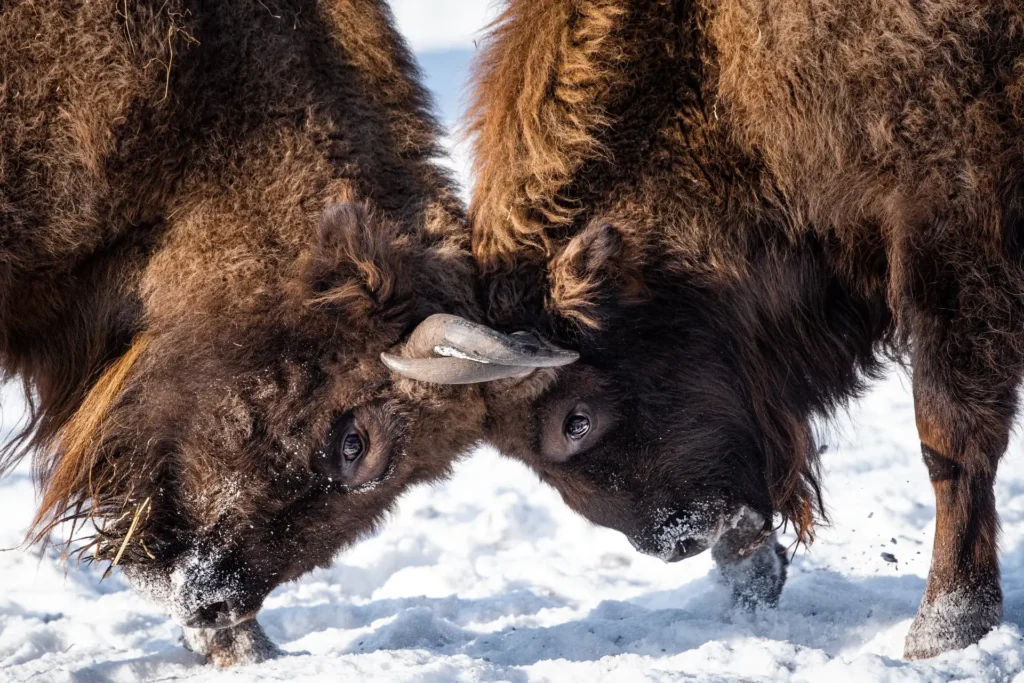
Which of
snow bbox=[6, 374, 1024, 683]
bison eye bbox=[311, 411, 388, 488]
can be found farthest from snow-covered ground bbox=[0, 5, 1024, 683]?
bison eye bbox=[311, 411, 388, 488]

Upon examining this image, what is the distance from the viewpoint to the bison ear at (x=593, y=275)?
3441 millimetres

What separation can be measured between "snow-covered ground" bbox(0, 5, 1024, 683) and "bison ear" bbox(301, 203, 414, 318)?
842 mm

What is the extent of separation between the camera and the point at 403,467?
11.7 ft

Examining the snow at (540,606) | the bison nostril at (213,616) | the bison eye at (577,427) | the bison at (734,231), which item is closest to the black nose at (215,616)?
the bison nostril at (213,616)

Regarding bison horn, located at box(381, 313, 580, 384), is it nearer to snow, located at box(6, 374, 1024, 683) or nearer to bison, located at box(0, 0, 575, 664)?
bison, located at box(0, 0, 575, 664)

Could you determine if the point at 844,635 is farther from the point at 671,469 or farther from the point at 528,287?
the point at 528,287

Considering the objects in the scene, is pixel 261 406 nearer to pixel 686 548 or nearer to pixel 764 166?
pixel 686 548

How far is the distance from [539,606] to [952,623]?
5.69 ft

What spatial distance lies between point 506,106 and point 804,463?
179 cm

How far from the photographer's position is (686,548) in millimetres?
3797

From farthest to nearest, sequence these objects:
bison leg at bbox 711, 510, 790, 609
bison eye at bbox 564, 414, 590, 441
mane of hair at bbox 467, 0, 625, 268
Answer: bison leg at bbox 711, 510, 790, 609 < bison eye at bbox 564, 414, 590, 441 < mane of hair at bbox 467, 0, 625, 268

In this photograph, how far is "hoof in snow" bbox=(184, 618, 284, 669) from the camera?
4039 millimetres

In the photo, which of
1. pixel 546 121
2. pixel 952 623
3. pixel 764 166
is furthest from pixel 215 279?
pixel 952 623

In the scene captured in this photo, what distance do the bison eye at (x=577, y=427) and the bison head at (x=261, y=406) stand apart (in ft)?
1.10
